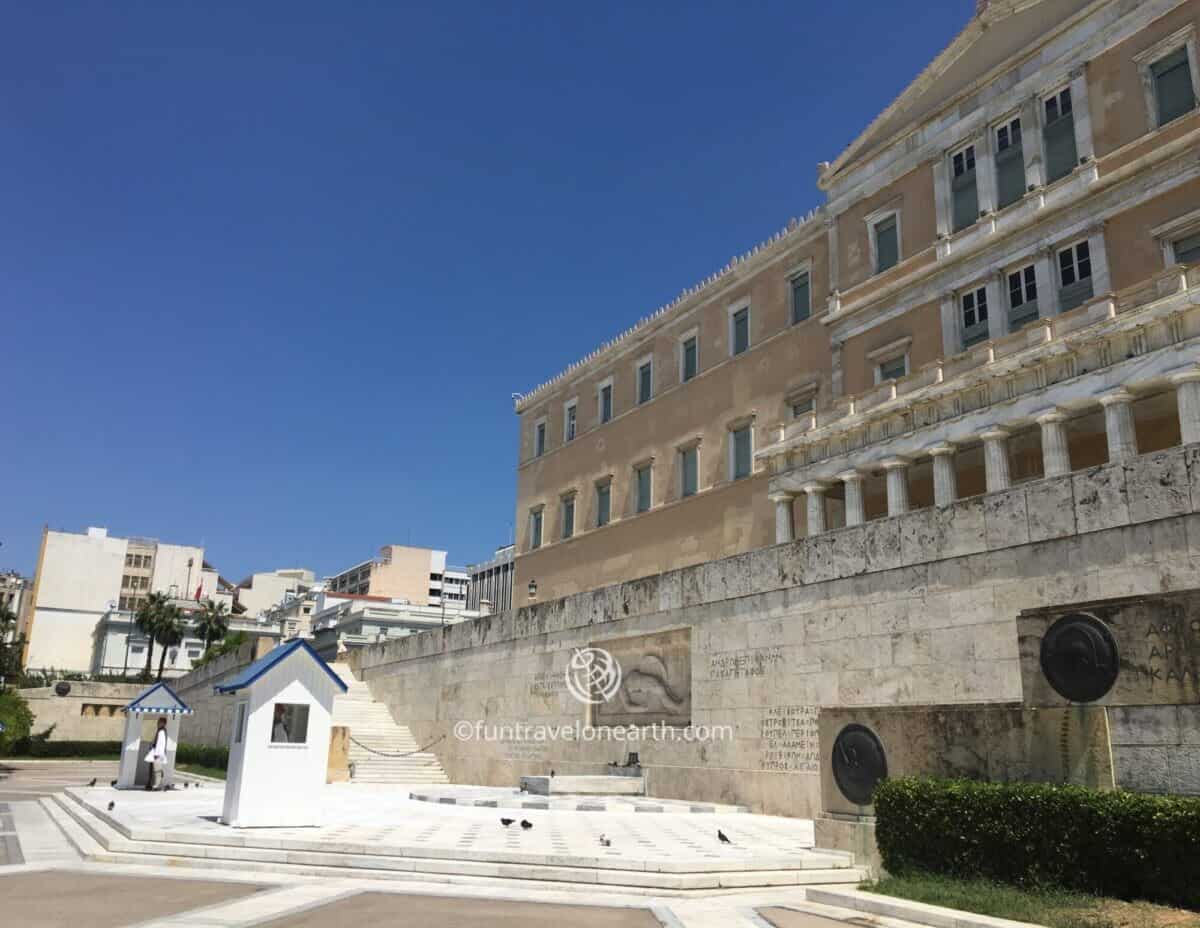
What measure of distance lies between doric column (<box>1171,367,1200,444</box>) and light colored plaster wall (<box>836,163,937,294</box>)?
33.2ft

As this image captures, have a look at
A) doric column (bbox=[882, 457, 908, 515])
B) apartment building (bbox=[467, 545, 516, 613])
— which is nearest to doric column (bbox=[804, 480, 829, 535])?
doric column (bbox=[882, 457, 908, 515])

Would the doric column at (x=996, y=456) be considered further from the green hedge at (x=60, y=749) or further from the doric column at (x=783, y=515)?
the green hedge at (x=60, y=749)

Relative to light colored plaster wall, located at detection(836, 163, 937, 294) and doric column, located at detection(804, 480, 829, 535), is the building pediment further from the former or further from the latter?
doric column, located at detection(804, 480, 829, 535)

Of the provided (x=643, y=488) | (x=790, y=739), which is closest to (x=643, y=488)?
(x=643, y=488)

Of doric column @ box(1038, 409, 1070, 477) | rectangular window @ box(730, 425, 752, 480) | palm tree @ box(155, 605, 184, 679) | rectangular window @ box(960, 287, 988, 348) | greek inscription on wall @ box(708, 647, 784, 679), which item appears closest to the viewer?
greek inscription on wall @ box(708, 647, 784, 679)

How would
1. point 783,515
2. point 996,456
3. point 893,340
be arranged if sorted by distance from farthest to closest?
point 783,515
point 893,340
point 996,456

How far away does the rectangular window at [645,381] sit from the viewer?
1597 inches

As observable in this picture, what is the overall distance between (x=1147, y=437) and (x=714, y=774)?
13121mm

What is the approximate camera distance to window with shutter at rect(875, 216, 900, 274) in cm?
2917

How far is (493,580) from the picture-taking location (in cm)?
10562

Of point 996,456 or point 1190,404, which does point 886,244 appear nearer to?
point 996,456

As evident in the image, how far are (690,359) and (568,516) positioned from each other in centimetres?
1065

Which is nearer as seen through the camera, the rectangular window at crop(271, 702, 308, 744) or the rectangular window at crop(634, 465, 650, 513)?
the rectangular window at crop(271, 702, 308, 744)

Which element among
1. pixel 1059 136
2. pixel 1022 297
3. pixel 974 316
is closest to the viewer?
pixel 1059 136
